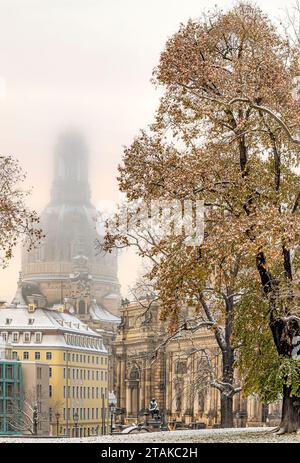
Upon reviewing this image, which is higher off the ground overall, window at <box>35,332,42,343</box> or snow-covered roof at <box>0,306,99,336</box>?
snow-covered roof at <box>0,306,99,336</box>

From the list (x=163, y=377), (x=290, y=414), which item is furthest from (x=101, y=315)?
(x=290, y=414)

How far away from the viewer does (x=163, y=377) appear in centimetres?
8681

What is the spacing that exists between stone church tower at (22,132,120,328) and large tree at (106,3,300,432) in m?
34.2

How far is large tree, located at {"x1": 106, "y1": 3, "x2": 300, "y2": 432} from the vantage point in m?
28.8

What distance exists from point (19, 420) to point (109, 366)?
98.6 ft

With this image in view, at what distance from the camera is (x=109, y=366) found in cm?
12769

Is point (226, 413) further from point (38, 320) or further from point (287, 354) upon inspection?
point (38, 320)

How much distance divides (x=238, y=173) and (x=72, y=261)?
90.5 meters

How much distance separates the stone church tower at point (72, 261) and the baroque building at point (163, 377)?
882 cm

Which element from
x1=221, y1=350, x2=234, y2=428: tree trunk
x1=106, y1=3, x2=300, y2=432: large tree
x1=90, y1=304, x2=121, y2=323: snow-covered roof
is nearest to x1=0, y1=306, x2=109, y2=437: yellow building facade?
x1=90, y1=304, x2=121, y2=323: snow-covered roof

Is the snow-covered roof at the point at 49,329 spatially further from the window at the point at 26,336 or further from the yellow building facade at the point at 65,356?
the window at the point at 26,336

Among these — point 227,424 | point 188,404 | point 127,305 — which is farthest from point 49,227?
point 227,424

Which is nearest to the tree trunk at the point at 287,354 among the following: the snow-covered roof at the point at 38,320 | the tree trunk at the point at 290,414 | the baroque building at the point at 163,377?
the tree trunk at the point at 290,414

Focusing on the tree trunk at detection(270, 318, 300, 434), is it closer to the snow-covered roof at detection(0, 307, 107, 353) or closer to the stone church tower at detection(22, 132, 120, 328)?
the stone church tower at detection(22, 132, 120, 328)
